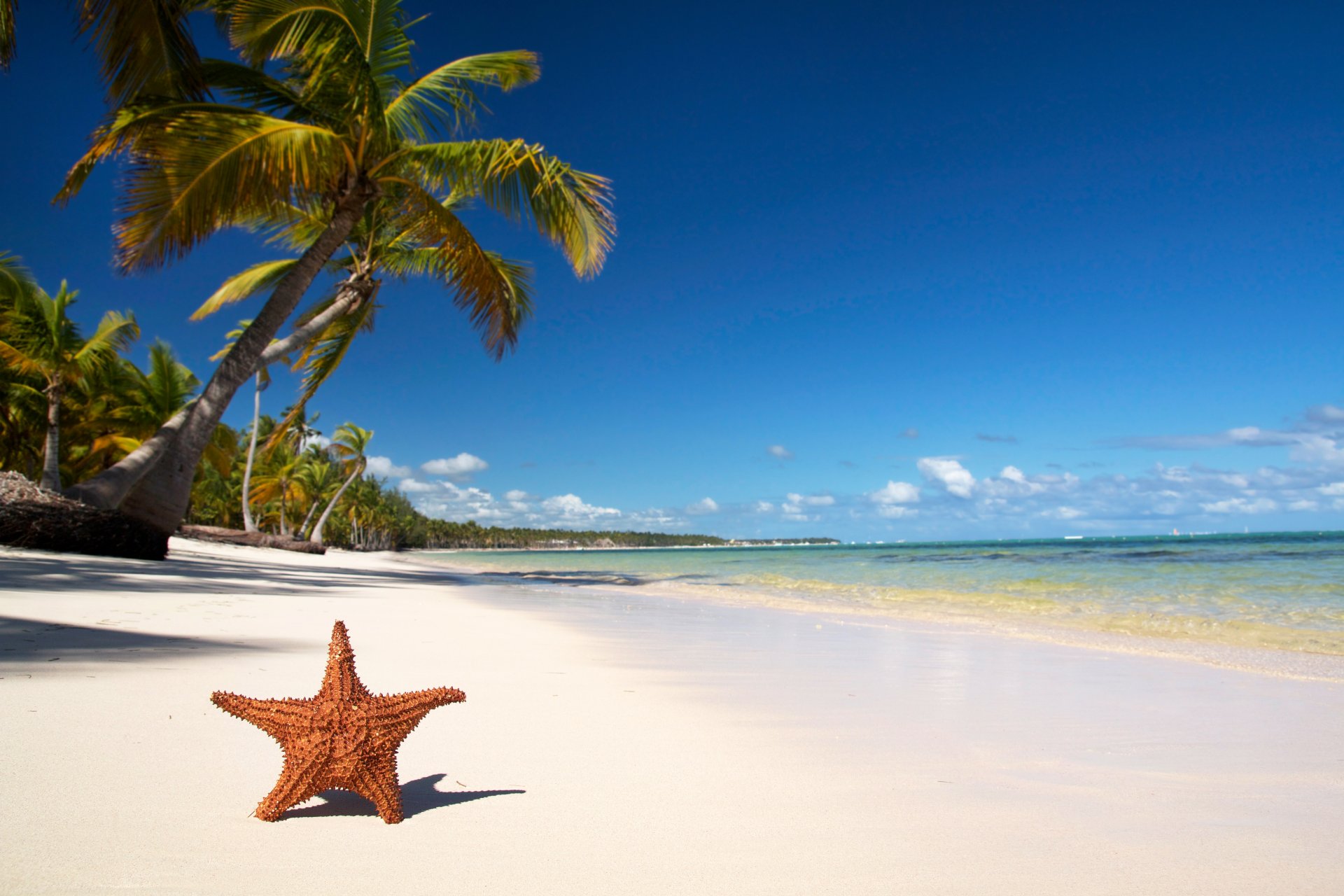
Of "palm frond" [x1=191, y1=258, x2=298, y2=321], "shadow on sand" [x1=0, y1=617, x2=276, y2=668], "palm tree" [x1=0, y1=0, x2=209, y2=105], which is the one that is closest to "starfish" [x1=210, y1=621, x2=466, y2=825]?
"shadow on sand" [x1=0, y1=617, x2=276, y2=668]

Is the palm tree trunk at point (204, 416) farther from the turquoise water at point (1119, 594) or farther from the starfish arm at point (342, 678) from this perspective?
the starfish arm at point (342, 678)

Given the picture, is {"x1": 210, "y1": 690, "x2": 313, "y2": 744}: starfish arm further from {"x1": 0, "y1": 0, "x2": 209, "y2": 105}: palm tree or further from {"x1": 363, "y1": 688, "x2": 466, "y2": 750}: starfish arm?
{"x1": 0, "y1": 0, "x2": 209, "y2": 105}: palm tree

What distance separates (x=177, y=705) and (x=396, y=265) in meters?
13.2

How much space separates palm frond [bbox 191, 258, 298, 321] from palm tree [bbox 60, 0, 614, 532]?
2009 millimetres

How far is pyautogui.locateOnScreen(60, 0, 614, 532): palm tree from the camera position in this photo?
996 centimetres

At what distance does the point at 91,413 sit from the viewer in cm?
2648

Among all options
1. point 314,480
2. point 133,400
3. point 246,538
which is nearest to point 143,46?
point 133,400

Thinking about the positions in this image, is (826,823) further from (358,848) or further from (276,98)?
(276,98)

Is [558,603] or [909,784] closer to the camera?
[909,784]

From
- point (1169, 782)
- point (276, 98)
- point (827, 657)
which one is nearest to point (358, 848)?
point (1169, 782)

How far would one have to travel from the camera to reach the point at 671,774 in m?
2.58

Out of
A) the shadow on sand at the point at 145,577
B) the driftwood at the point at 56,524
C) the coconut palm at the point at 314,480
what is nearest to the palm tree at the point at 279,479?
the coconut palm at the point at 314,480

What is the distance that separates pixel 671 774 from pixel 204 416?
1070cm

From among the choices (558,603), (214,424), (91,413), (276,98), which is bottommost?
(558,603)
